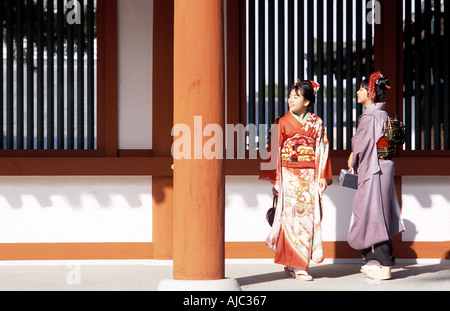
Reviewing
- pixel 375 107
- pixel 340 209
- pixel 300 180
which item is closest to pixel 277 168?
pixel 300 180

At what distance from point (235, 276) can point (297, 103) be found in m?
1.54

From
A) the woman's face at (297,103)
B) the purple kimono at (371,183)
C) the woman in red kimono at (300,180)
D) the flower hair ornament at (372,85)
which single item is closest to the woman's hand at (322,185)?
the woman in red kimono at (300,180)

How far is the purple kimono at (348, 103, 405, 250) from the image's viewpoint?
21.9 ft

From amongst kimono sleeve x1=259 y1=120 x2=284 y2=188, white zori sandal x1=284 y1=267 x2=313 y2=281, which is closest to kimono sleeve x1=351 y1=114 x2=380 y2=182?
kimono sleeve x1=259 y1=120 x2=284 y2=188

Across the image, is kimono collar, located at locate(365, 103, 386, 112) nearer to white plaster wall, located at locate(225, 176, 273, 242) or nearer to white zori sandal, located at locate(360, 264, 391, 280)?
white zori sandal, located at locate(360, 264, 391, 280)

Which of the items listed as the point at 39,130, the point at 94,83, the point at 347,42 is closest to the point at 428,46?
the point at 347,42

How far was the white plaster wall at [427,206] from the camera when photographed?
25.4 feet

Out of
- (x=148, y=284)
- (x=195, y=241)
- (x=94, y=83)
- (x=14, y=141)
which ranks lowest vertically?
(x=148, y=284)

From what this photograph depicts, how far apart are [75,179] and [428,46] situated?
3611mm

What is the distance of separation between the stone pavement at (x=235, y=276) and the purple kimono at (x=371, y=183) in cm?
39

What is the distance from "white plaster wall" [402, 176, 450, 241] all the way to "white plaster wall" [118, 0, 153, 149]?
99.2 inches

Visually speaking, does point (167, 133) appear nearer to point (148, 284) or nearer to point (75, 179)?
point (75, 179)

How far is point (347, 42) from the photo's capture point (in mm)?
7887

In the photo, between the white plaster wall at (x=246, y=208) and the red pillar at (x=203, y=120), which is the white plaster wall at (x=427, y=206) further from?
the red pillar at (x=203, y=120)
